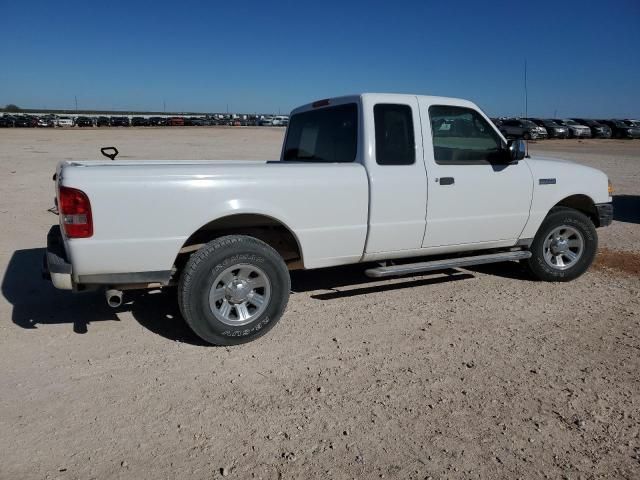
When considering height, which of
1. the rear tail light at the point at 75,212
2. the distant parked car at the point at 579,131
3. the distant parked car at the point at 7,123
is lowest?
the rear tail light at the point at 75,212

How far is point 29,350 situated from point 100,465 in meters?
1.76

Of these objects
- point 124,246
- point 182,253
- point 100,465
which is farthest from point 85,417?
point 182,253

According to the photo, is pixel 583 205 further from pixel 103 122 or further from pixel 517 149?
pixel 103 122

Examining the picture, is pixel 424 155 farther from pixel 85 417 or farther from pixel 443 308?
pixel 85 417

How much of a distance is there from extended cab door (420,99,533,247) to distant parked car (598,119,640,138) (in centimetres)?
4744

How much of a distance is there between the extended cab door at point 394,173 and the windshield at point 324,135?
0.68 feet

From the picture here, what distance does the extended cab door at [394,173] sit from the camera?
15.0 feet

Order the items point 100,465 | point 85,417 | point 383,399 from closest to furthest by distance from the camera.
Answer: point 100,465 < point 85,417 < point 383,399

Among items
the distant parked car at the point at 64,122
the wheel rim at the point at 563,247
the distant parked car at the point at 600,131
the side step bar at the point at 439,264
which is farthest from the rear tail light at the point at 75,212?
the distant parked car at the point at 64,122

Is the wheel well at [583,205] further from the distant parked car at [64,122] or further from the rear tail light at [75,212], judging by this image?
the distant parked car at [64,122]

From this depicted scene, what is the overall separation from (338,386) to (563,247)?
358cm

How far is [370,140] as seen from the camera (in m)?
4.62

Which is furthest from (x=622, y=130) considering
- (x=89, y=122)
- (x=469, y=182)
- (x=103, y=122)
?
(x=89, y=122)

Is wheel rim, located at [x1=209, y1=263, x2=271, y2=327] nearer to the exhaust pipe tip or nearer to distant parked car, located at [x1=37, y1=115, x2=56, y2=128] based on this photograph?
the exhaust pipe tip
